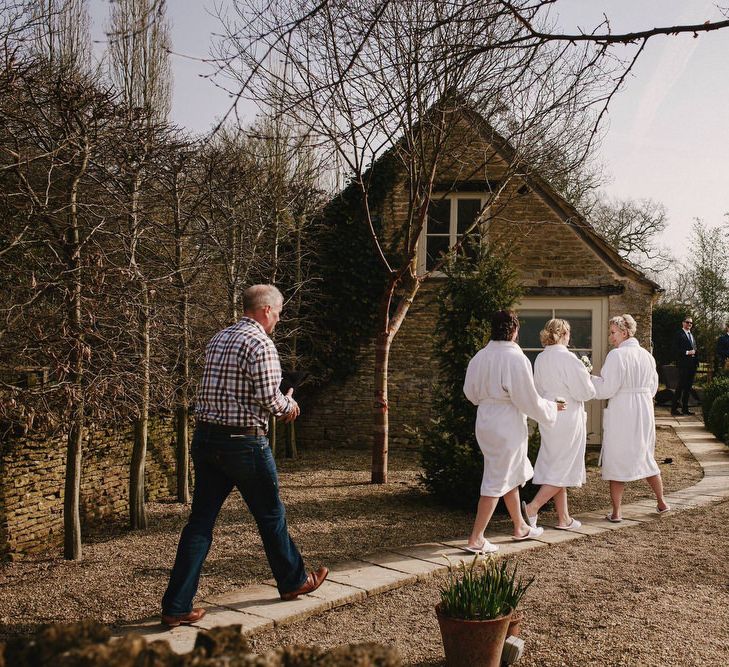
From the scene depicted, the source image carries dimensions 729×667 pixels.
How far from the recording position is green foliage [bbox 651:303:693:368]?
25984mm

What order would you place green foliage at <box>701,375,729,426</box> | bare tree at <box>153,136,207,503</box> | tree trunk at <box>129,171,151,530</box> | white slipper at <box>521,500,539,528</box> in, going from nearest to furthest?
1. tree trunk at <box>129,171,151,530</box>
2. white slipper at <box>521,500,539,528</box>
3. bare tree at <box>153,136,207,503</box>
4. green foliage at <box>701,375,729,426</box>

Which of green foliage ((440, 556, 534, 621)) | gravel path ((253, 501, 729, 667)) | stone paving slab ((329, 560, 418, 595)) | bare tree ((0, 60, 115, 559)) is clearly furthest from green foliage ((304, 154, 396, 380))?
green foliage ((440, 556, 534, 621))

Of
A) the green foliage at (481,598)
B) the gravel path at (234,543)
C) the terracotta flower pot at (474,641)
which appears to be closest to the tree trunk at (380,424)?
the gravel path at (234,543)

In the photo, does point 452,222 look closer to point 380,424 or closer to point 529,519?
point 380,424

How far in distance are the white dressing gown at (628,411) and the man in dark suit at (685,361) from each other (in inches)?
458

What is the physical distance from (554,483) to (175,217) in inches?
187

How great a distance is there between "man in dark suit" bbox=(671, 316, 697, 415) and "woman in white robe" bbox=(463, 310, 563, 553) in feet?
45.4

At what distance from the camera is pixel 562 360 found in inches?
299

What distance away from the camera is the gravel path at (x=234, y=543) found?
17.3ft

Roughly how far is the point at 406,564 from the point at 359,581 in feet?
Result: 2.11

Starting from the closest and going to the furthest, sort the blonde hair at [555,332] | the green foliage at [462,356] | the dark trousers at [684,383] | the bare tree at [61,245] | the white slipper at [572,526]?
1. the bare tree at [61,245]
2. the white slipper at [572,526]
3. the blonde hair at [555,332]
4. the green foliage at [462,356]
5. the dark trousers at [684,383]

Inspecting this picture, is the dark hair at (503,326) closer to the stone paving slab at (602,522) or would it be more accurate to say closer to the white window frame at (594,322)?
the stone paving slab at (602,522)

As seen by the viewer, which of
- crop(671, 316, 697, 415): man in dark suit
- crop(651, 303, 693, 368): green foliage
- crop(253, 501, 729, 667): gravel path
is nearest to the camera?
crop(253, 501, 729, 667): gravel path

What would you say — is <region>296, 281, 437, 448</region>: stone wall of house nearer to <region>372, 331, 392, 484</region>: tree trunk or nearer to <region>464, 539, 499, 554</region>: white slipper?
<region>372, 331, 392, 484</region>: tree trunk
